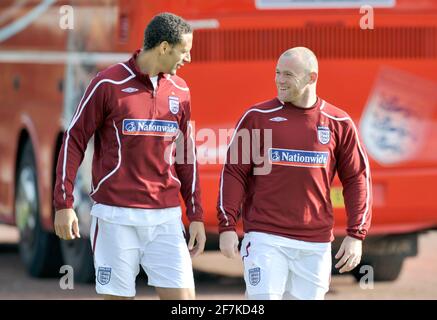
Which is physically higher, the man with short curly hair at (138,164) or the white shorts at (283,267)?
the man with short curly hair at (138,164)

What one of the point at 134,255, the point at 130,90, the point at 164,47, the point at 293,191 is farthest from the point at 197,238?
the point at 164,47

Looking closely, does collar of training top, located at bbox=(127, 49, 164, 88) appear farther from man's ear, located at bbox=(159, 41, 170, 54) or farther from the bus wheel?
the bus wheel

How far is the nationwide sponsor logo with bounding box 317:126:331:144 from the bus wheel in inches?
223

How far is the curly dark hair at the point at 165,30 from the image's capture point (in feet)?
27.8

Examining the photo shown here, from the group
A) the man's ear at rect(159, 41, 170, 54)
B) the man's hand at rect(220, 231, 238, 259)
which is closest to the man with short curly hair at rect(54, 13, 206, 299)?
the man's ear at rect(159, 41, 170, 54)

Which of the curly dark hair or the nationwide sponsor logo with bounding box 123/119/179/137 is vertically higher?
the curly dark hair

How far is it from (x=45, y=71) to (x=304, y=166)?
5.64 m

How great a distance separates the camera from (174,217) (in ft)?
28.5

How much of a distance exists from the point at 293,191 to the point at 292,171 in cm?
10

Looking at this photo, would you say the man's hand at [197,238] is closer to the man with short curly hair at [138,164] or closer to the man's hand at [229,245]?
the man with short curly hair at [138,164]

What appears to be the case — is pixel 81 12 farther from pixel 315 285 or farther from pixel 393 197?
pixel 315 285

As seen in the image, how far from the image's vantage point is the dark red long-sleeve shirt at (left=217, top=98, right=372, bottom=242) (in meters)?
8.38

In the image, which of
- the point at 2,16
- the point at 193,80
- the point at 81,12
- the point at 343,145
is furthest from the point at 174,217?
the point at 2,16

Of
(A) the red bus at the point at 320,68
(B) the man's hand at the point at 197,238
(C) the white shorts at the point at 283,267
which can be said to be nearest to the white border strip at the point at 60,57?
(A) the red bus at the point at 320,68
